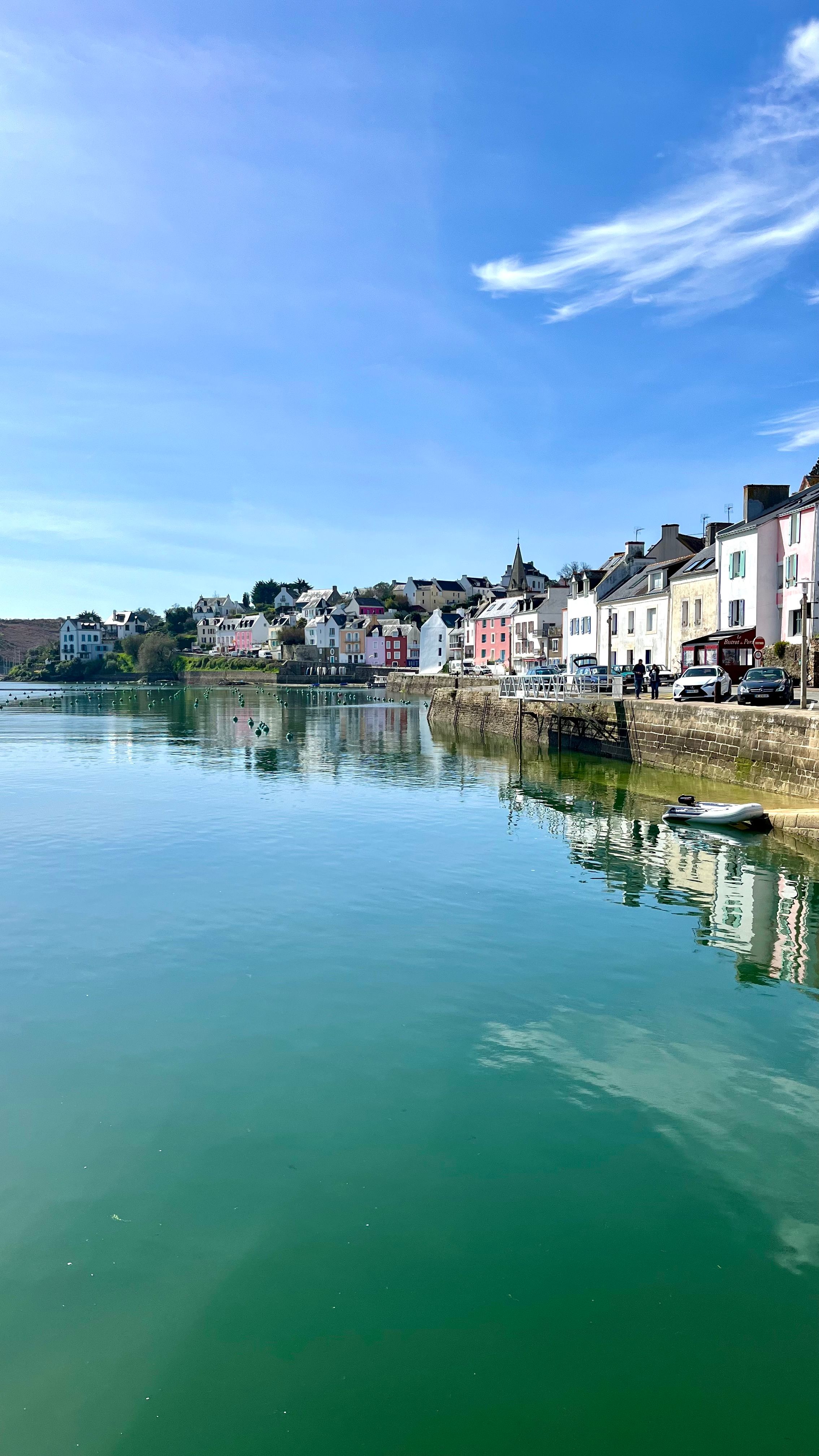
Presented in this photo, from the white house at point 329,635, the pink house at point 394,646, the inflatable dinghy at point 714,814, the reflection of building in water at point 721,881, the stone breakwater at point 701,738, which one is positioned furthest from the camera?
the white house at point 329,635

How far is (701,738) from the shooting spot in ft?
124

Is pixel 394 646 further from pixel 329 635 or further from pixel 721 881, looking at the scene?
pixel 721 881

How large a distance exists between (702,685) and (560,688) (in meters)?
15.1

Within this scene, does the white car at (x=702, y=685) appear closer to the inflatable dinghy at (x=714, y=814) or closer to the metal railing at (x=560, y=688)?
the metal railing at (x=560, y=688)

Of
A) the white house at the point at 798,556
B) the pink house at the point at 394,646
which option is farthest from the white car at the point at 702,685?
the pink house at the point at 394,646

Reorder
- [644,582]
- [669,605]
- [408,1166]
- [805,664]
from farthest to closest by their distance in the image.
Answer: [644,582] → [669,605] → [805,664] → [408,1166]

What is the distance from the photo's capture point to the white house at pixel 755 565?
1833 inches

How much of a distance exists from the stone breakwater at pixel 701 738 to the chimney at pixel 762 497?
13.9 m

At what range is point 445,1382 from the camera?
6.77 meters

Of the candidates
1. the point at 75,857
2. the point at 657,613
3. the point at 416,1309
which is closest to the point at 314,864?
the point at 75,857

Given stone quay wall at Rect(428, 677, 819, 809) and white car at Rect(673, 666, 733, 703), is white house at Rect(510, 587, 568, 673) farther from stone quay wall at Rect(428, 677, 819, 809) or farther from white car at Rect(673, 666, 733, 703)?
white car at Rect(673, 666, 733, 703)

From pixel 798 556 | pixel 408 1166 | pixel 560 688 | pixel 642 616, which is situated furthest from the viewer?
pixel 642 616

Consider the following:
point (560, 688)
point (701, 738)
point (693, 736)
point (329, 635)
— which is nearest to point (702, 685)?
point (693, 736)

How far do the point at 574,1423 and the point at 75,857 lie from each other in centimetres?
2081
